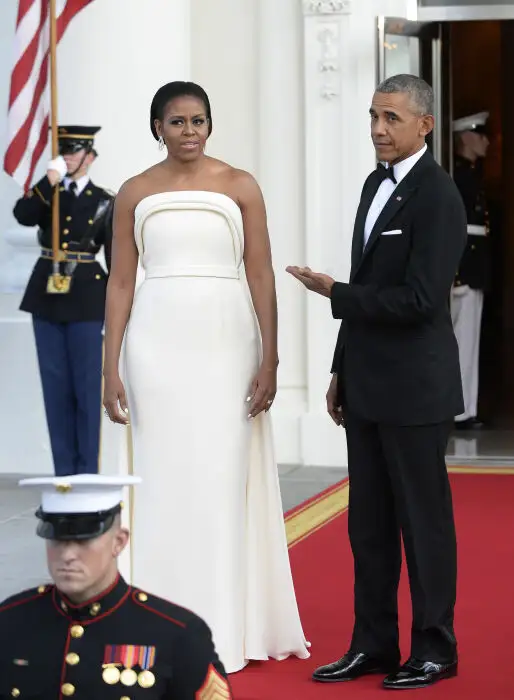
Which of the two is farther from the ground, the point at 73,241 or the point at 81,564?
the point at 73,241

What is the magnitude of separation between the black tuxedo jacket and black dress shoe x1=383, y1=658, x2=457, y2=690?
66cm

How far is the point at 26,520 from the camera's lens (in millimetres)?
7012

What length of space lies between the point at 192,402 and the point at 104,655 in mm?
1960

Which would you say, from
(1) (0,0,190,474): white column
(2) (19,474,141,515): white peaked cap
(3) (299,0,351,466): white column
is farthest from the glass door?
(2) (19,474,141,515): white peaked cap

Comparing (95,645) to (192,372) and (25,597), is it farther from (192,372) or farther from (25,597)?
(192,372)

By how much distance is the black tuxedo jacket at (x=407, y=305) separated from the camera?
12.9ft

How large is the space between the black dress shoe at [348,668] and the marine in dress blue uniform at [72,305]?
136 inches

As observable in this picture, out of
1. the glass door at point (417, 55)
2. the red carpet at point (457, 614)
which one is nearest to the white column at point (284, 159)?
the glass door at point (417, 55)

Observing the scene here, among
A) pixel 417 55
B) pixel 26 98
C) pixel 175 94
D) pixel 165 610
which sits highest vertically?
pixel 417 55

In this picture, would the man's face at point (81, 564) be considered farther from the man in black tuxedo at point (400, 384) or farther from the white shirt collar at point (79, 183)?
the white shirt collar at point (79, 183)

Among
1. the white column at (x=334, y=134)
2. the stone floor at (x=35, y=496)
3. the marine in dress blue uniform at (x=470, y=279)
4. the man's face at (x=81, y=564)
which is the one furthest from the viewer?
the marine in dress blue uniform at (x=470, y=279)

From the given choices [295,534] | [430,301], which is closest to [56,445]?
[295,534]

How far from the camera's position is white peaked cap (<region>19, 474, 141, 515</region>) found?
2432mm

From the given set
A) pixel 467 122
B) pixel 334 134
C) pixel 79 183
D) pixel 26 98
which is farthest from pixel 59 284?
pixel 467 122
